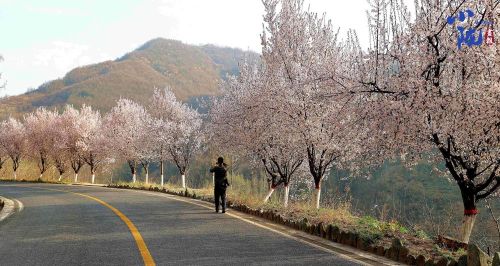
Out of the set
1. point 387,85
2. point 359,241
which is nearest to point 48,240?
point 359,241

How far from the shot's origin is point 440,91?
9.12m

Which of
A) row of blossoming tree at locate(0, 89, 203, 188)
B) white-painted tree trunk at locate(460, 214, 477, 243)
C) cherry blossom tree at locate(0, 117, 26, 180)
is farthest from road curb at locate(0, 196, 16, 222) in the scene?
cherry blossom tree at locate(0, 117, 26, 180)

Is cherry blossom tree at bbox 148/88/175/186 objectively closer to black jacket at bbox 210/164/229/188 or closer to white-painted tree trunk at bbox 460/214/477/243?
black jacket at bbox 210/164/229/188

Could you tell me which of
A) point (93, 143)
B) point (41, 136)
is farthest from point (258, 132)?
point (41, 136)

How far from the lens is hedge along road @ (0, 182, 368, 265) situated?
6879 mm

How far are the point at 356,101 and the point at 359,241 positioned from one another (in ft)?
17.2

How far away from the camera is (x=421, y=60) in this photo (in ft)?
31.1

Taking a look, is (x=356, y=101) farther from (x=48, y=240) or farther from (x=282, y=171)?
(x=282, y=171)

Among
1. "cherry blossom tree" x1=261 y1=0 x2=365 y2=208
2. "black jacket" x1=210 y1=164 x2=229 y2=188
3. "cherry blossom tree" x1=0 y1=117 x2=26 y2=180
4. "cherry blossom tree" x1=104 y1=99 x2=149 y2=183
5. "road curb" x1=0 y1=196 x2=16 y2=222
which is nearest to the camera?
"black jacket" x1=210 y1=164 x2=229 y2=188

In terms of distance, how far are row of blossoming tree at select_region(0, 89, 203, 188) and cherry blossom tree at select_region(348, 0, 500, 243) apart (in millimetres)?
32006

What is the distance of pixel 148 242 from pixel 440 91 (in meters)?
6.62

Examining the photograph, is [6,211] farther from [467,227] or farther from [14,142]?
[14,142]

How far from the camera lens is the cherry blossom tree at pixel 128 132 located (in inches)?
1839

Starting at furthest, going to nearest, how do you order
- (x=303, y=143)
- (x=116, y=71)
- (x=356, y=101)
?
(x=116, y=71), (x=303, y=143), (x=356, y=101)
